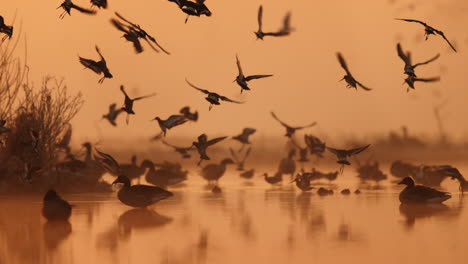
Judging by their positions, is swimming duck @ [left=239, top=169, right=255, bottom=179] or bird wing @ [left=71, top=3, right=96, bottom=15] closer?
bird wing @ [left=71, top=3, right=96, bottom=15]

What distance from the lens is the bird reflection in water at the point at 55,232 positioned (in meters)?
13.1

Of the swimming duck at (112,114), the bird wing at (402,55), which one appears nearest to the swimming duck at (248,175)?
the swimming duck at (112,114)

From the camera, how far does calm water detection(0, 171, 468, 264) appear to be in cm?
1171

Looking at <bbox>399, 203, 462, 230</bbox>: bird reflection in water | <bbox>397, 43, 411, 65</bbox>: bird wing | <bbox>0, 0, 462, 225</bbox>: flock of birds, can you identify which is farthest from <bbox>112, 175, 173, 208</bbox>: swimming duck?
<bbox>397, 43, 411, 65</bbox>: bird wing

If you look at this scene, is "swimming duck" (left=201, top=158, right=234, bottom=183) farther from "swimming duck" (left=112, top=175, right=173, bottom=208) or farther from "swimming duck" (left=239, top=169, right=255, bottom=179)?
"swimming duck" (left=112, top=175, right=173, bottom=208)

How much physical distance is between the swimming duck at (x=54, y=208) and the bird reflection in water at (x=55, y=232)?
133 millimetres

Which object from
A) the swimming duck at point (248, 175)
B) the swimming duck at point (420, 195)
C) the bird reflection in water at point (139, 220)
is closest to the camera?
the bird reflection in water at point (139, 220)

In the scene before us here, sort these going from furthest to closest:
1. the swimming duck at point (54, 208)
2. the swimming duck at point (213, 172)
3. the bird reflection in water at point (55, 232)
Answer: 1. the swimming duck at point (213, 172)
2. the swimming duck at point (54, 208)
3. the bird reflection in water at point (55, 232)

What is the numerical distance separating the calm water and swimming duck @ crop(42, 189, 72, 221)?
0.74ft

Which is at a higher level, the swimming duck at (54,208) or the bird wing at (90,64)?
the bird wing at (90,64)

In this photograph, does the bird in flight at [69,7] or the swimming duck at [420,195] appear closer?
the bird in flight at [69,7]

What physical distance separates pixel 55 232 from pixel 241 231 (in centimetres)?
315

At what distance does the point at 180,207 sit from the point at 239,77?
5537 millimetres

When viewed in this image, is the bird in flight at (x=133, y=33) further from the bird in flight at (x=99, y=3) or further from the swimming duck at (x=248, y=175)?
the swimming duck at (x=248, y=175)
